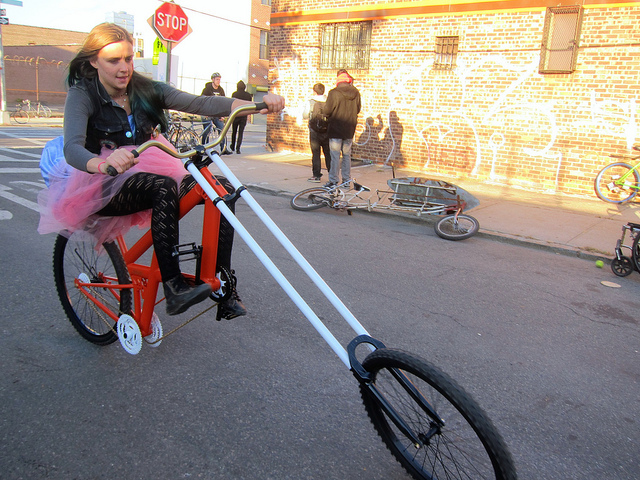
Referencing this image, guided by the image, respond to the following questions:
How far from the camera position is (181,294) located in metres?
2.66

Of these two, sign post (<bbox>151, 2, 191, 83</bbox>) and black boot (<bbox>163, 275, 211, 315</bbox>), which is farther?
sign post (<bbox>151, 2, 191, 83</bbox>)

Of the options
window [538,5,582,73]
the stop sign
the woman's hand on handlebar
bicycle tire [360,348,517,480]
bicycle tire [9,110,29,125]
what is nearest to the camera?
bicycle tire [360,348,517,480]

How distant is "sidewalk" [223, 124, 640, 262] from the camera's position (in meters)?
7.14

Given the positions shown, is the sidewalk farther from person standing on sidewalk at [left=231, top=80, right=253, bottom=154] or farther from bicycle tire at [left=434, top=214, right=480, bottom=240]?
person standing on sidewalk at [left=231, top=80, right=253, bottom=154]

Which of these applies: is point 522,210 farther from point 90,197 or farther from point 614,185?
point 90,197

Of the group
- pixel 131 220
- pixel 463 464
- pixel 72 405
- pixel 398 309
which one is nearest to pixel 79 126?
pixel 131 220

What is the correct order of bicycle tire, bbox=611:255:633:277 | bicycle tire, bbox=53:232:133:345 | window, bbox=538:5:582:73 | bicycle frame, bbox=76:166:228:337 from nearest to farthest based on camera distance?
bicycle frame, bbox=76:166:228:337 → bicycle tire, bbox=53:232:133:345 → bicycle tire, bbox=611:255:633:277 → window, bbox=538:5:582:73

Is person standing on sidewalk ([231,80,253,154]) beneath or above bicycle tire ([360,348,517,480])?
above

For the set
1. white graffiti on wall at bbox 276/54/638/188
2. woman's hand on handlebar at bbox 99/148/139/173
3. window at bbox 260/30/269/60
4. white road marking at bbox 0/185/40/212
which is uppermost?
window at bbox 260/30/269/60

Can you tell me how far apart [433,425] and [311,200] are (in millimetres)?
6275

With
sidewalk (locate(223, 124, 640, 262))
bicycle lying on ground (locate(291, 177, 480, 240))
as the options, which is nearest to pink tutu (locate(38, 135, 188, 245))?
bicycle lying on ground (locate(291, 177, 480, 240))

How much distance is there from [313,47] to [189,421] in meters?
12.9

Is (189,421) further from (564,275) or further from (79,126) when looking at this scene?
(564,275)

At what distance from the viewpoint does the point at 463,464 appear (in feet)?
7.32
